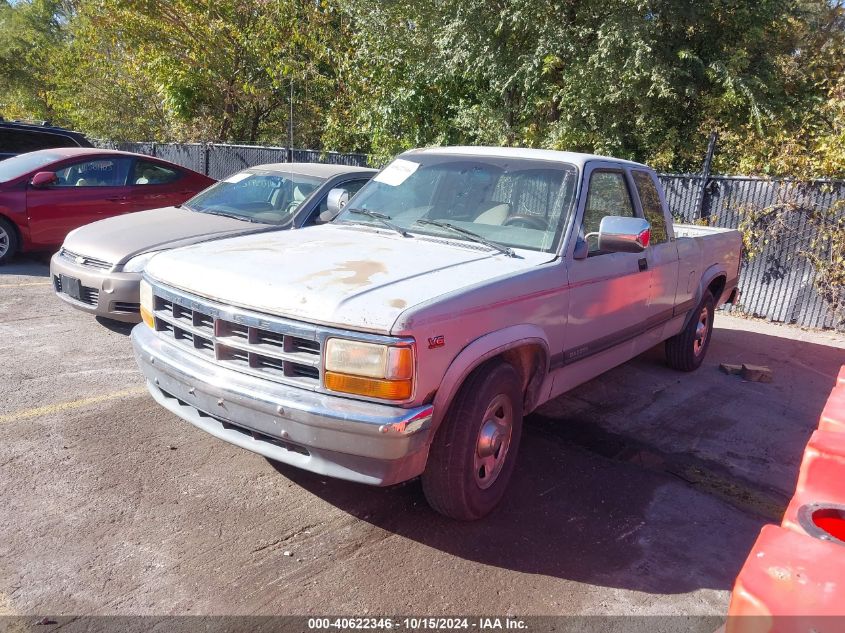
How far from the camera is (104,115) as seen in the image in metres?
20.0

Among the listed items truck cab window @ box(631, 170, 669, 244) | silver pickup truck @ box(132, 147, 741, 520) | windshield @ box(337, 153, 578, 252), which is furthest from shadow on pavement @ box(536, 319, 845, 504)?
windshield @ box(337, 153, 578, 252)

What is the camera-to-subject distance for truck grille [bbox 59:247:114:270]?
19.6 ft

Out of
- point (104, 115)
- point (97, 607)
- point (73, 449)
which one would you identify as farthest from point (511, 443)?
point (104, 115)

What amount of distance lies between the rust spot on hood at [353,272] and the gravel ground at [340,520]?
1.25 metres

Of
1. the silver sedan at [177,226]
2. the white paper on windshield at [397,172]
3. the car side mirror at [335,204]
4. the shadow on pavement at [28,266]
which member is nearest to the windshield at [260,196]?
the silver sedan at [177,226]

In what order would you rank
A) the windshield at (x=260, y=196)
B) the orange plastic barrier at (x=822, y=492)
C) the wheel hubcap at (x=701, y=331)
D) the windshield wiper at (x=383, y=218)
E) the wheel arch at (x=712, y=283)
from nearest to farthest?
the orange plastic barrier at (x=822, y=492)
the windshield wiper at (x=383, y=218)
the wheel arch at (x=712, y=283)
the wheel hubcap at (x=701, y=331)
the windshield at (x=260, y=196)

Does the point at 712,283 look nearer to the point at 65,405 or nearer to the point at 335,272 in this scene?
the point at 335,272

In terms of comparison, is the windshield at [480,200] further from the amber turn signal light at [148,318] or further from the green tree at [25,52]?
the green tree at [25,52]

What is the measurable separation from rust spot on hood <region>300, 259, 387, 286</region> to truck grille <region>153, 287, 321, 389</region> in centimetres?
31

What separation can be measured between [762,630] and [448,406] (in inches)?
69.1

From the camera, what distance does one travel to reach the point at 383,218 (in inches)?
181

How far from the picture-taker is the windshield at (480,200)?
427 cm

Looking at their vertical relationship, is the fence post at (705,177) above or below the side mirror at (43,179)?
above

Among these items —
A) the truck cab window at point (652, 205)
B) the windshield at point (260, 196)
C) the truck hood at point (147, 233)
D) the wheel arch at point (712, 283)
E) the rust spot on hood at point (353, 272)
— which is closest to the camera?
the rust spot on hood at point (353, 272)
